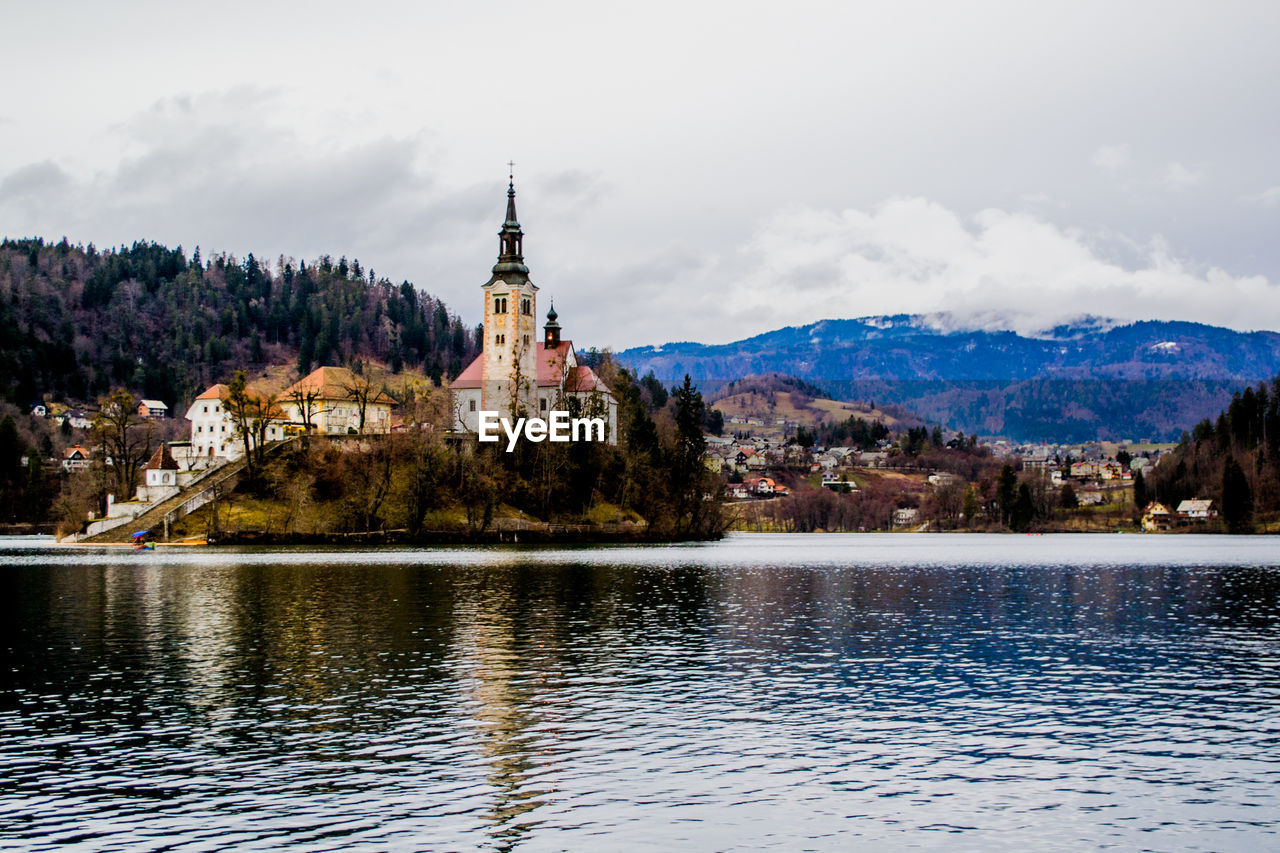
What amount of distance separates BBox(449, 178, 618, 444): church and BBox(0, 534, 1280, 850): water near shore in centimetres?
9422

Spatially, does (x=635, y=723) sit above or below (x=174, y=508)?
below

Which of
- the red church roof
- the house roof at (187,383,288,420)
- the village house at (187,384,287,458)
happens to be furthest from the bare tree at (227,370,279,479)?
the red church roof

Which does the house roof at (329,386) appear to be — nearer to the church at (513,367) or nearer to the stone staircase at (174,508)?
the church at (513,367)

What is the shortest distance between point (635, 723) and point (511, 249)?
13136cm

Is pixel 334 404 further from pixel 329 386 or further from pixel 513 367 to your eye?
pixel 513 367

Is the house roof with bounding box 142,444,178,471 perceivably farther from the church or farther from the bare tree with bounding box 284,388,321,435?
the church

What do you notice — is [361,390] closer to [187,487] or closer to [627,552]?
[187,487]

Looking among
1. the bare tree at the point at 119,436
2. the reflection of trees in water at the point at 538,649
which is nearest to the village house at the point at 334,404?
the bare tree at the point at 119,436

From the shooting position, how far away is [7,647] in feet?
140

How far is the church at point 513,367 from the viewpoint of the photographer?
506 feet

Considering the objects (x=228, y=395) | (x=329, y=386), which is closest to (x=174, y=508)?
(x=228, y=395)

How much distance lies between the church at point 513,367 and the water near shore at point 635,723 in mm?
94219

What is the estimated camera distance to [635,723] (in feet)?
94.7

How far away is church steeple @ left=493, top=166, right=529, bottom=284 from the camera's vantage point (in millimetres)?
153750
